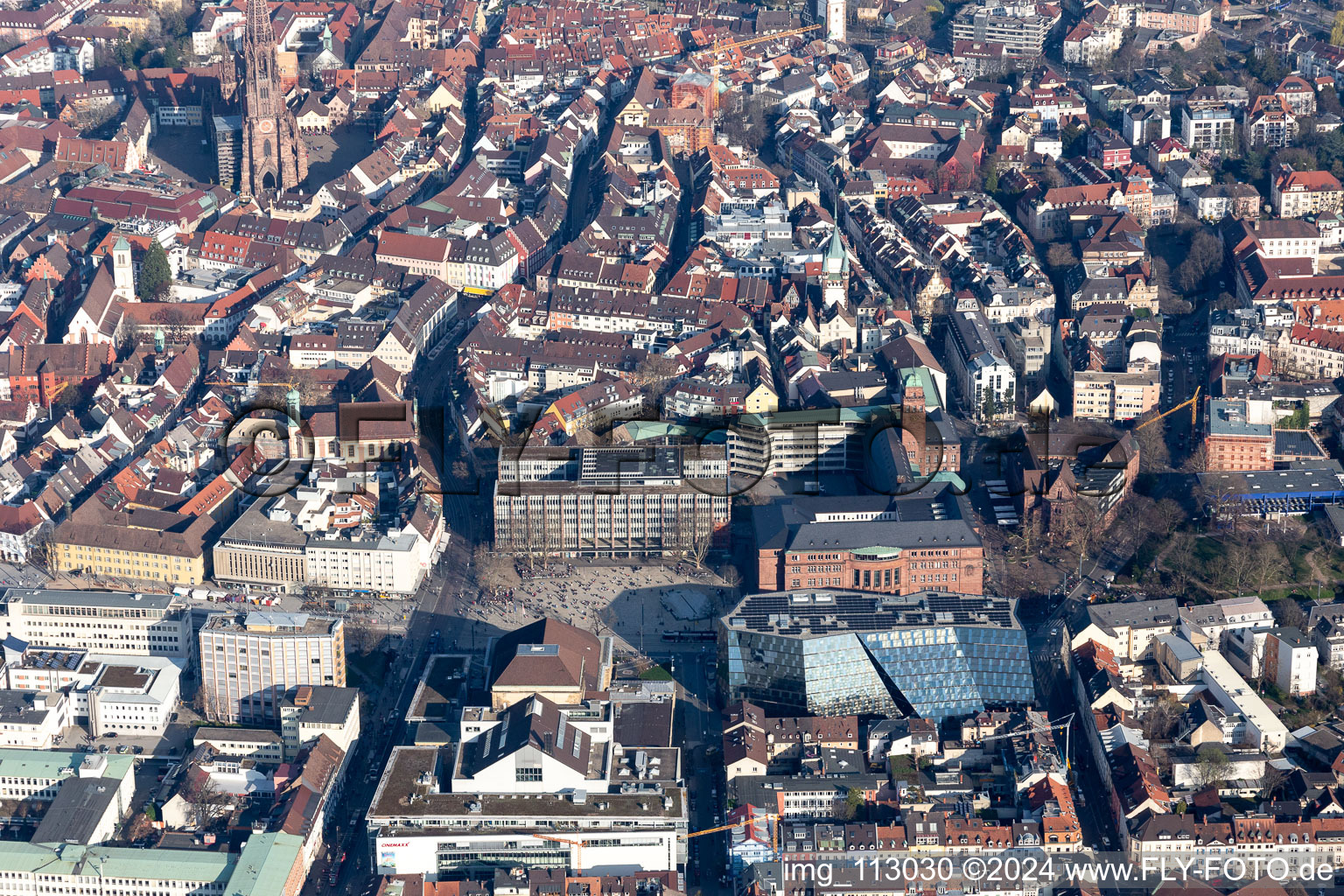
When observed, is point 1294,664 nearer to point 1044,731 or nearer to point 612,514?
point 1044,731

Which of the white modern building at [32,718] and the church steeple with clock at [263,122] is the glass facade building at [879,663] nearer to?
the white modern building at [32,718]

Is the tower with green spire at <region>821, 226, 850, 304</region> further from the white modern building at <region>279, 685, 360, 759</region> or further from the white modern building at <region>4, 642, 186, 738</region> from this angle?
the white modern building at <region>4, 642, 186, 738</region>

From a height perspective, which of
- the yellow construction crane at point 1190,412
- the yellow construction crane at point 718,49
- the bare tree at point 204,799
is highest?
the yellow construction crane at point 718,49

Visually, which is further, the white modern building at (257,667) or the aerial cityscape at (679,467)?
the white modern building at (257,667)

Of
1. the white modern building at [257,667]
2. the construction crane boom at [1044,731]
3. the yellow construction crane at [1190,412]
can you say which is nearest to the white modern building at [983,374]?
the yellow construction crane at [1190,412]

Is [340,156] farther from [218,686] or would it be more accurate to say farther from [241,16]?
[218,686]

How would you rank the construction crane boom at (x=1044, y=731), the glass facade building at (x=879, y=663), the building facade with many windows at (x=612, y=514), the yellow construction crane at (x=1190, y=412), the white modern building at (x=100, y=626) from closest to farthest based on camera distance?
the construction crane boom at (x=1044, y=731) → the glass facade building at (x=879, y=663) → the white modern building at (x=100, y=626) → the building facade with many windows at (x=612, y=514) → the yellow construction crane at (x=1190, y=412)

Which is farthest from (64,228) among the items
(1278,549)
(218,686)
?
(1278,549)
